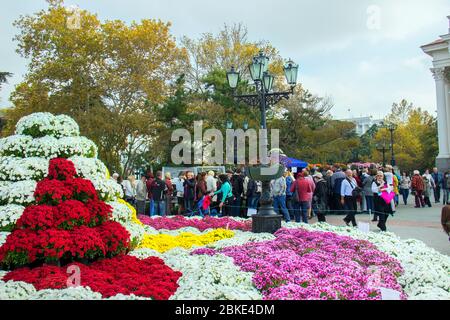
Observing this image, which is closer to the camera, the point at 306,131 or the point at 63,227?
the point at 63,227

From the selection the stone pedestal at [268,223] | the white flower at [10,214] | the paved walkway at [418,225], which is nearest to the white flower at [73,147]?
the white flower at [10,214]

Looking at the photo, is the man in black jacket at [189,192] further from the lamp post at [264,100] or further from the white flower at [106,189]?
the white flower at [106,189]

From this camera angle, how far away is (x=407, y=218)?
15.3 meters

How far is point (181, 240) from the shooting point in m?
9.33

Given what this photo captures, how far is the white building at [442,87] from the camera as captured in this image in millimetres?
36406

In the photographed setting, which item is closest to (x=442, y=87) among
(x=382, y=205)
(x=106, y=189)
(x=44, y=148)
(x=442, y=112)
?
(x=442, y=112)

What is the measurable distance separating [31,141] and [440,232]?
10.4 m

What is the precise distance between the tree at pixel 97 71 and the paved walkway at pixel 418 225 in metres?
18.5

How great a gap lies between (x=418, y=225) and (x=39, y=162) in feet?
36.9

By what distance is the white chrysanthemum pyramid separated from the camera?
645cm

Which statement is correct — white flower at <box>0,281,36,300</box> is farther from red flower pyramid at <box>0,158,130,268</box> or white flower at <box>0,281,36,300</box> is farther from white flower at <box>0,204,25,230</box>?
white flower at <box>0,204,25,230</box>

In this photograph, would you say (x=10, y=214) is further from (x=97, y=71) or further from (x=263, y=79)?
(x=97, y=71)

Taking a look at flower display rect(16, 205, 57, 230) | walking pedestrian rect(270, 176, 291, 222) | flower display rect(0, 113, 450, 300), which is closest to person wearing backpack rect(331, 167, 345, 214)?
walking pedestrian rect(270, 176, 291, 222)
